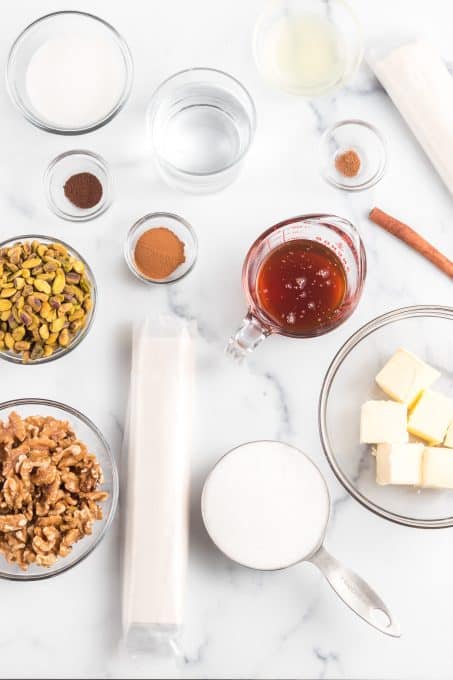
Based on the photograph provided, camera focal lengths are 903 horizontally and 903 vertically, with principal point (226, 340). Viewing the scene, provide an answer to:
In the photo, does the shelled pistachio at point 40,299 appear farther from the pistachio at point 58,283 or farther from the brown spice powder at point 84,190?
the brown spice powder at point 84,190

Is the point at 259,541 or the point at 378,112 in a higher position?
the point at 378,112

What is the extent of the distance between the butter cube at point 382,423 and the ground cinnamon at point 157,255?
0.49 metres

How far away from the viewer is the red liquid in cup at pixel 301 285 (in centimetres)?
183

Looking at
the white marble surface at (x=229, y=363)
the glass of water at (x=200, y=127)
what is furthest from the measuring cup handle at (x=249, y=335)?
the glass of water at (x=200, y=127)

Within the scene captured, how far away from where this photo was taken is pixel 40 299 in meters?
1.70

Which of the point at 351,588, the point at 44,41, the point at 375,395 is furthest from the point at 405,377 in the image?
the point at 44,41

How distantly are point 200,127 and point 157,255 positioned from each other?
315 millimetres

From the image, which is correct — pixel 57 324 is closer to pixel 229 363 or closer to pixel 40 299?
pixel 40 299

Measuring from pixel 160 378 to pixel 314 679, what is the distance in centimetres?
→ 70

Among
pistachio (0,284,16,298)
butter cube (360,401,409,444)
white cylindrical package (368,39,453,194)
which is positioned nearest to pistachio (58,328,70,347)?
pistachio (0,284,16,298)

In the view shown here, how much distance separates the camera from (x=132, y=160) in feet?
6.35

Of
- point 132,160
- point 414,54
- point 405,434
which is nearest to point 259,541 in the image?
point 405,434

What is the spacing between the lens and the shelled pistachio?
171 centimetres

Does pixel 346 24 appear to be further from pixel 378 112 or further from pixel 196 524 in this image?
pixel 196 524
